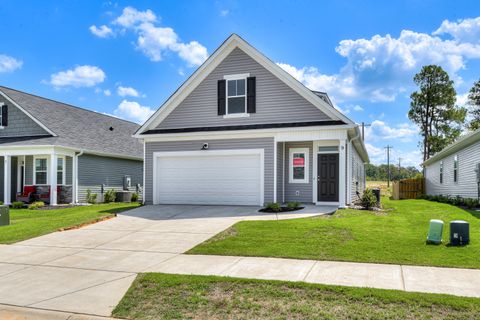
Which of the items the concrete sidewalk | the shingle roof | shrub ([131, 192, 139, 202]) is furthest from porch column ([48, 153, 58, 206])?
the concrete sidewalk

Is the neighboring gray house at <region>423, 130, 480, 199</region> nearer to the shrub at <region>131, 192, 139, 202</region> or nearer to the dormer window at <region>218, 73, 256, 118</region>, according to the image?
the dormer window at <region>218, 73, 256, 118</region>

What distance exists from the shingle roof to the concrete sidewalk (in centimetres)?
1512

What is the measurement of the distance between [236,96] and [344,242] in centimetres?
941

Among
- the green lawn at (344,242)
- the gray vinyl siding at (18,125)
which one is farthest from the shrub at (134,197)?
the green lawn at (344,242)

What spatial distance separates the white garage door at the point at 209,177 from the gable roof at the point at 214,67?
1.90 meters

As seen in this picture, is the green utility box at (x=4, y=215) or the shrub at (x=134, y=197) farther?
the shrub at (x=134, y=197)

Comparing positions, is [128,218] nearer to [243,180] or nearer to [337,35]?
[243,180]

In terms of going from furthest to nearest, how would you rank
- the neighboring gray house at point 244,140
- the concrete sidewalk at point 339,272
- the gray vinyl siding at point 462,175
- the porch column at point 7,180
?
the porch column at point 7,180 < the gray vinyl siding at point 462,175 < the neighboring gray house at point 244,140 < the concrete sidewalk at point 339,272

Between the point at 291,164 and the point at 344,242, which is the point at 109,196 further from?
the point at 344,242

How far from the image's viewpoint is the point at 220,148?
52.9 feet

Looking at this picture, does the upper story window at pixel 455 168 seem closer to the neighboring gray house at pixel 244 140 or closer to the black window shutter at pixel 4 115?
the neighboring gray house at pixel 244 140

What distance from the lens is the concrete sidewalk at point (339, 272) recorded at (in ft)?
18.7

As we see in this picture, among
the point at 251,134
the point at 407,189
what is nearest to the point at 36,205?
the point at 251,134

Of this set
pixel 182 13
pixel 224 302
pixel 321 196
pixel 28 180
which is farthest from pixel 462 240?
pixel 28 180
